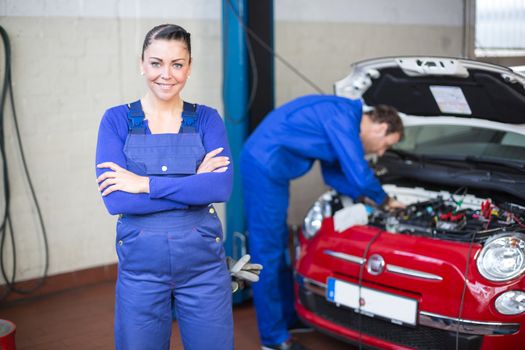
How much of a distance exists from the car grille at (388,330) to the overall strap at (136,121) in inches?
59.3

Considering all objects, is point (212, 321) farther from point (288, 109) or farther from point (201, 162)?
point (288, 109)

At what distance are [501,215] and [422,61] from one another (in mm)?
882

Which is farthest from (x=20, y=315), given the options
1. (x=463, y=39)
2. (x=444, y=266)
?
(x=463, y=39)

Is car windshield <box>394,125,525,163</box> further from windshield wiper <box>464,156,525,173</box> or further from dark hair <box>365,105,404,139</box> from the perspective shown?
dark hair <box>365,105,404,139</box>

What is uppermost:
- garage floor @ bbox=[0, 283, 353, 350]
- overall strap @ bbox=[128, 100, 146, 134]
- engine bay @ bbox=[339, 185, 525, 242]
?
overall strap @ bbox=[128, 100, 146, 134]

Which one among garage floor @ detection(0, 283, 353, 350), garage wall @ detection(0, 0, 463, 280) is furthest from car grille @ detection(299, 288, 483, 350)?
garage wall @ detection(0, 0, 463, 280)

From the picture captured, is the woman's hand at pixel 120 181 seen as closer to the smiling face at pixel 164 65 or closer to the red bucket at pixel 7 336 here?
the smiling face at pixel 164 65

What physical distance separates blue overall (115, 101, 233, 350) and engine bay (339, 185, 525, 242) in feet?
4.39

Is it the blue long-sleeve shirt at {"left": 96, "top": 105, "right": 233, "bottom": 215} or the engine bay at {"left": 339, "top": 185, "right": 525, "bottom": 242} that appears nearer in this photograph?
the blue long-sleeve shirt at {"left": 96, "top": 105, "right": 233, "bottom": 215}

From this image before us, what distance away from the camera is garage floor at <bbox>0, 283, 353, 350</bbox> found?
3.52 m

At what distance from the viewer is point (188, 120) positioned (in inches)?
86.6

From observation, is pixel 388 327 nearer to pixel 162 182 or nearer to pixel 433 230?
pixel 433 230

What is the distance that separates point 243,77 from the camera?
4199 millimetres

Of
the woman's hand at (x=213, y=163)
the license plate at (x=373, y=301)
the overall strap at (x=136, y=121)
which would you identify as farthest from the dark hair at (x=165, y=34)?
the license plate at (x=373, y=301)
